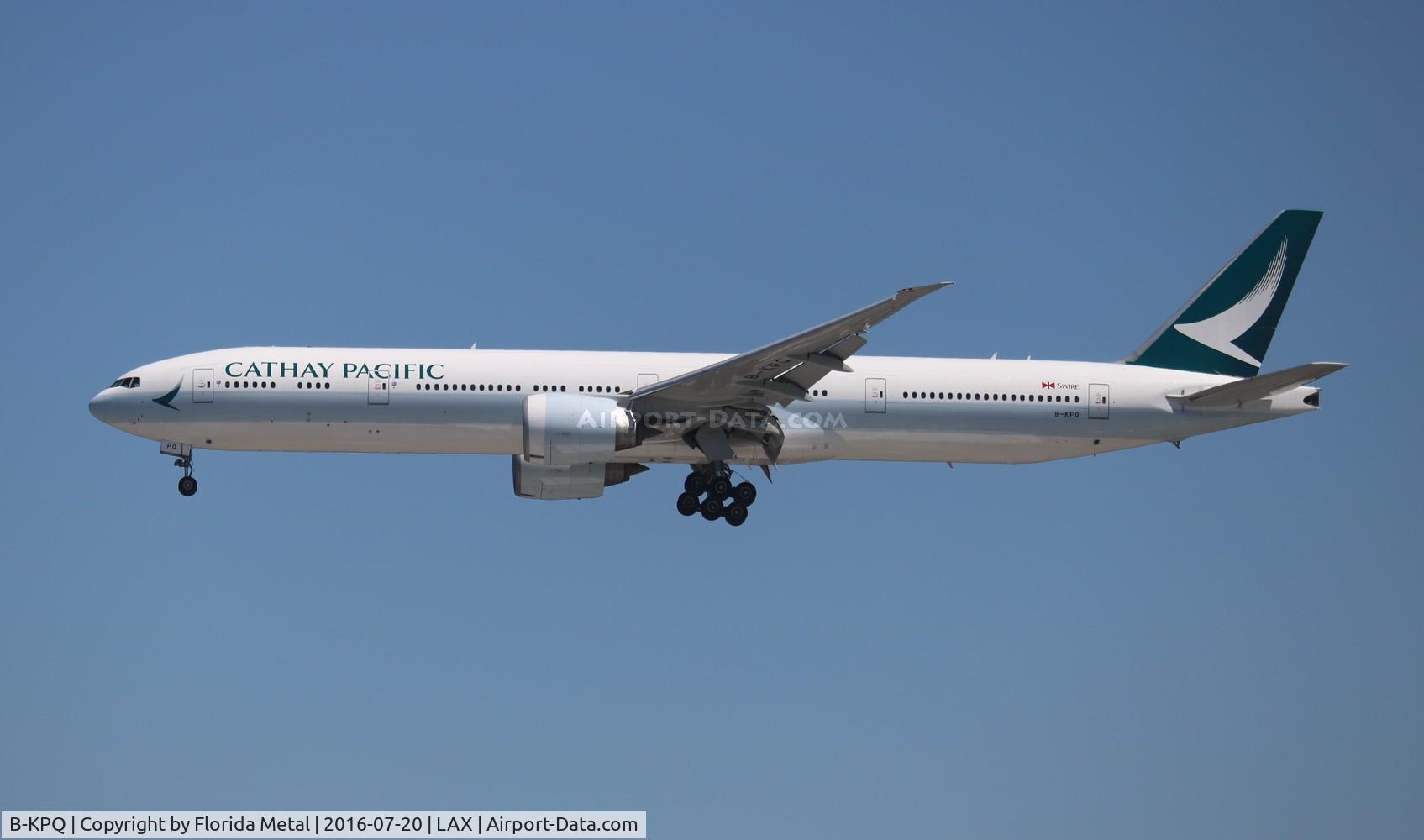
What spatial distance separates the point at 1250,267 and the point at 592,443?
58.2ft

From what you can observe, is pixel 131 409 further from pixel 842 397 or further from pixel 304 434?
pixel 842 397

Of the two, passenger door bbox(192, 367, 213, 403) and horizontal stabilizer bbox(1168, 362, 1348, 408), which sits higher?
passenger door bbox(192, 367, 213, 403)

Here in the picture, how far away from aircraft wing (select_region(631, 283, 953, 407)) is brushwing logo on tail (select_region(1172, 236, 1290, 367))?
10839 millimetres

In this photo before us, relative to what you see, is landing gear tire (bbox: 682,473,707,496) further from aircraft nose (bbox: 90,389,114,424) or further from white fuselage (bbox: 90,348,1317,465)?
aircraft nose (bbox: 90,389,114,424)

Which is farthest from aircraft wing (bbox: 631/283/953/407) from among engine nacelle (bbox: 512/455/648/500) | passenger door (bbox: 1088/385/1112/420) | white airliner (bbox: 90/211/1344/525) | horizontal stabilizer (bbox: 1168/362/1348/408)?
horizontal stabilizer (bbox: 1168/362/1348/408)

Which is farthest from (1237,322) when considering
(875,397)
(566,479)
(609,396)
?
(566,479)

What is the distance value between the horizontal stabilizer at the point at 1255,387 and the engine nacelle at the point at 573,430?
13147 mm

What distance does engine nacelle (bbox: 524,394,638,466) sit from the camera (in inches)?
1409

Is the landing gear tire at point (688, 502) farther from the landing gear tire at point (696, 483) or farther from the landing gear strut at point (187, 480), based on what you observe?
the landing gear strut at point (187, 480)

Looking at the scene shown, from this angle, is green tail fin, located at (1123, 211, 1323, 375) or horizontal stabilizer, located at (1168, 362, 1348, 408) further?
green tail fin, located at (1123, 211, 1323, 375)

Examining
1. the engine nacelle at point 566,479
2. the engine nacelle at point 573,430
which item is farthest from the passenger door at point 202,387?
the engine nacelle at point 573,430

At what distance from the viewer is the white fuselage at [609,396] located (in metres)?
37.3

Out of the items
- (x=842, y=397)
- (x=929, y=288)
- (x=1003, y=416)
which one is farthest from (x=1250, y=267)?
(x=929, y=288)

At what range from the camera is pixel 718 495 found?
124 ft
